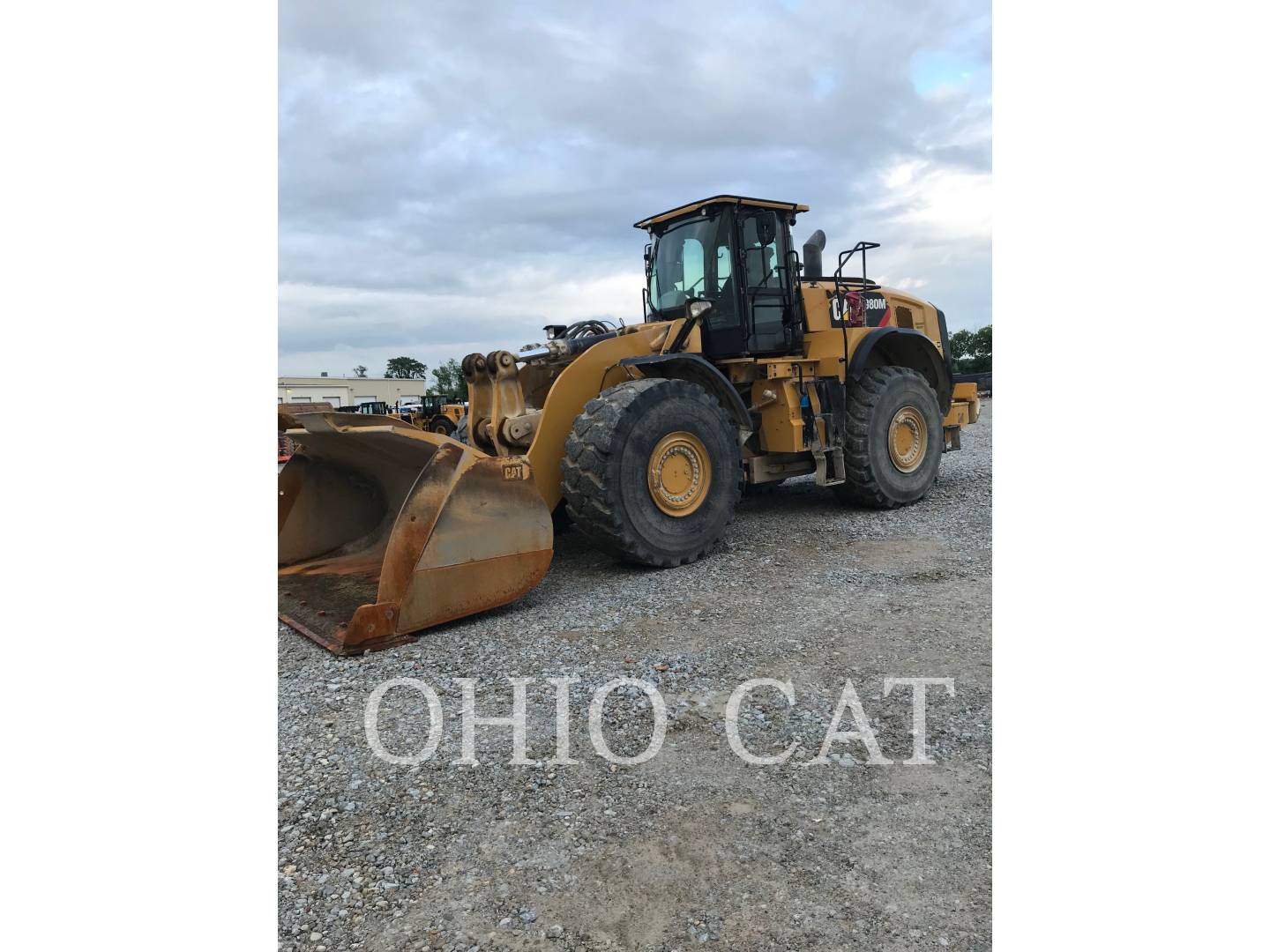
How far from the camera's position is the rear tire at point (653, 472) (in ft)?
17.2

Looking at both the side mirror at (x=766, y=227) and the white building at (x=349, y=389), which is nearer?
the side mirror at (x=766, y=227)

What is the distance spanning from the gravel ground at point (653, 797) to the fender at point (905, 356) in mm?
3155

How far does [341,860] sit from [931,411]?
22.9 feet

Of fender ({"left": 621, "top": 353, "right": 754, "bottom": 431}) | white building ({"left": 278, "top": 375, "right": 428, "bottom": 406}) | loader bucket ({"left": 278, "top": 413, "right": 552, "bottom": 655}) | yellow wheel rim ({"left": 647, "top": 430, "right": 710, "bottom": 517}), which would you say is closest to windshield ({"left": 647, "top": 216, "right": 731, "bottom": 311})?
fender ({"left": 621, "top": 353, "right": 754, "bottom": 431})

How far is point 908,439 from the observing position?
7.88m

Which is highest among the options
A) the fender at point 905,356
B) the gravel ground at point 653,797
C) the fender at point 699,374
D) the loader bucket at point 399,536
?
the fender at point 905,356

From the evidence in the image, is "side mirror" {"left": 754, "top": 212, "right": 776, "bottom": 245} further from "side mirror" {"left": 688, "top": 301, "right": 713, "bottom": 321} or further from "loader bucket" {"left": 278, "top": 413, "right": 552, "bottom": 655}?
"loader bucket" {"left": 278, "top": 413, "right": 552, "bottom": 655}

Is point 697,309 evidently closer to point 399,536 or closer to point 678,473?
point 678,473

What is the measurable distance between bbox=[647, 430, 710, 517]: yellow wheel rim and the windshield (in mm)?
1764

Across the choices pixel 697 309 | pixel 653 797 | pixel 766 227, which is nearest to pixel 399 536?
pixel 653 797

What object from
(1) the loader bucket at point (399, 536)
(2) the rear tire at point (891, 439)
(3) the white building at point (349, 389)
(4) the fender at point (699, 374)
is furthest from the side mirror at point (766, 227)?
(3) the white building at point (349, 389)

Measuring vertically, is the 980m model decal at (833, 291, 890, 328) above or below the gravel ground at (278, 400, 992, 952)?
above

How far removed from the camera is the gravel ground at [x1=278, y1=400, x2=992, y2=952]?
2.12 m

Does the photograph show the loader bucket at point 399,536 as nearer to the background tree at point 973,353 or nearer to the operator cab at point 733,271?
the operator cab at point 733,271
